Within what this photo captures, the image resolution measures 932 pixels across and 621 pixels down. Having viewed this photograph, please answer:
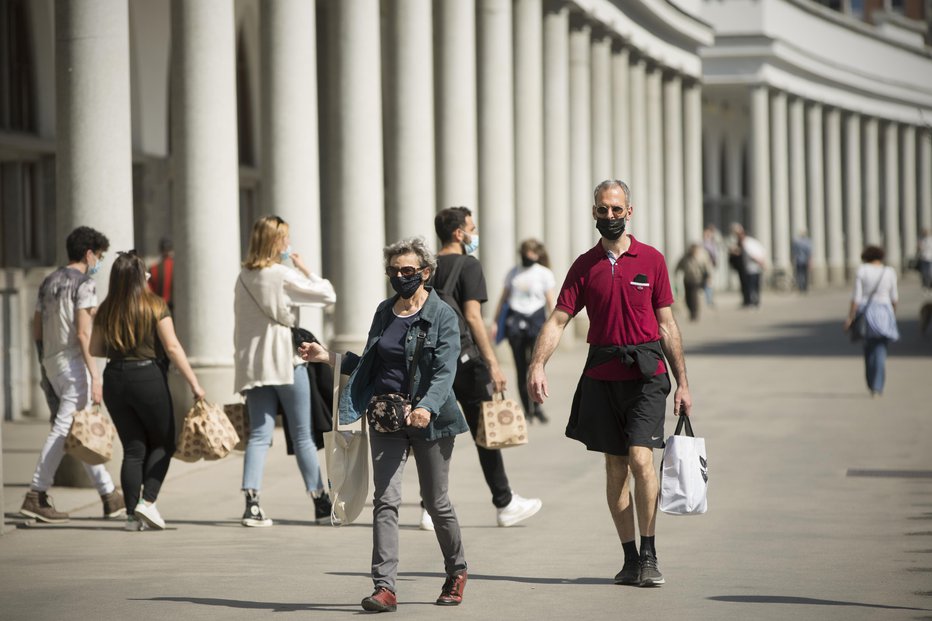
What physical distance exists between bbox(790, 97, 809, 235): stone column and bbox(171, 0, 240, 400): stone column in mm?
43581

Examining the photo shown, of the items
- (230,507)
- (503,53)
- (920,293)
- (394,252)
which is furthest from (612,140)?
(394,252)

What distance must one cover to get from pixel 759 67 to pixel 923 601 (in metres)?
47.1

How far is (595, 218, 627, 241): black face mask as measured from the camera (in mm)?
8172

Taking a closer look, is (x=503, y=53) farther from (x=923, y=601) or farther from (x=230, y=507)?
(x=923, y=601)

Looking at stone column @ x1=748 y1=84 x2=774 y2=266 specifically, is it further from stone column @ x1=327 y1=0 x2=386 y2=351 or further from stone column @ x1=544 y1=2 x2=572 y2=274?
stone column @ x1=327 y1=0 x2=386 y2=351

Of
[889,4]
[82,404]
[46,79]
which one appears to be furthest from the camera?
[889,4]

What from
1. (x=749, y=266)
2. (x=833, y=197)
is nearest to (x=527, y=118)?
(x=749, y=266)

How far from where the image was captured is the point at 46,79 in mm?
19766

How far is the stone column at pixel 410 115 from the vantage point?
20.2 metres

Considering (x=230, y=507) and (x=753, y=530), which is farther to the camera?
(x=230, y=507)

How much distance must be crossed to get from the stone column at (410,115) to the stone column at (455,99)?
183 centimetres

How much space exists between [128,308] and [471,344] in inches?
82.3

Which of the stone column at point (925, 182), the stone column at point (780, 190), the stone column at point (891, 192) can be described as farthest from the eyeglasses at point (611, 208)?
the stone column at point (925, 182)

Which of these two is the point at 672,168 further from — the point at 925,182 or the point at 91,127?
the point at 925,182
